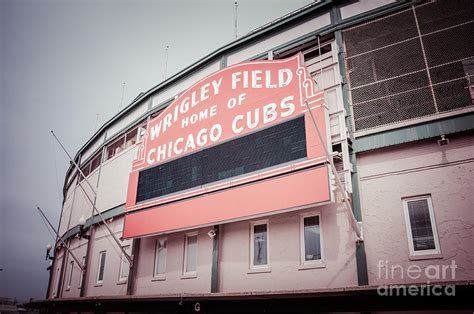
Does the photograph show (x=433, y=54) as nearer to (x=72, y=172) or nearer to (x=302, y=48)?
(x=302, y=48)

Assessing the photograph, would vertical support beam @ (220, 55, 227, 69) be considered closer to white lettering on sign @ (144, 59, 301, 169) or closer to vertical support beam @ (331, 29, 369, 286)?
white lettering on sign @ (144, 59, 301, 169)

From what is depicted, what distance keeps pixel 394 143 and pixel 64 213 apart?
81.2 feet

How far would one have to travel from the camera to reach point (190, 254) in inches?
497

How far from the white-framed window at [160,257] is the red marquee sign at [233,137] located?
1129 millimetres

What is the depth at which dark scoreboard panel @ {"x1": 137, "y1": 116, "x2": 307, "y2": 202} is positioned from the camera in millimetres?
9836

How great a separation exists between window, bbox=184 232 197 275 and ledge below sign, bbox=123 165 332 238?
1098 millimetres

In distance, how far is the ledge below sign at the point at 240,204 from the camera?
904 centimetres

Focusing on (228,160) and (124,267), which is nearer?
(228,160)

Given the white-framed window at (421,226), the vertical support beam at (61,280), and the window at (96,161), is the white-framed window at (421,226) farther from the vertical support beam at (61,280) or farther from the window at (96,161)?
the vertical support beam at (61,280)

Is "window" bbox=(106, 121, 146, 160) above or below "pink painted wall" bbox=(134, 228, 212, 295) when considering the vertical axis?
above

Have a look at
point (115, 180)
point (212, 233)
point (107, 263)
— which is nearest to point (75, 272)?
point (107, 263)

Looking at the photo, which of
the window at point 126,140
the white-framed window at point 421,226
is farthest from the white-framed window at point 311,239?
the window at point 126,140

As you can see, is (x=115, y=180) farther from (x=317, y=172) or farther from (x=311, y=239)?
(x=317, y=172)

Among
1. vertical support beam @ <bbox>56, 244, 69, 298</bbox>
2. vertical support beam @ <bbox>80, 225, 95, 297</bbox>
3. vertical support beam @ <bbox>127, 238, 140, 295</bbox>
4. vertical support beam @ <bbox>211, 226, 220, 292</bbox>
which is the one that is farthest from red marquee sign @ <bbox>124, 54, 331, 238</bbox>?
vertical support beam @ <bbox>56, 244, 69, 298</bbox>
